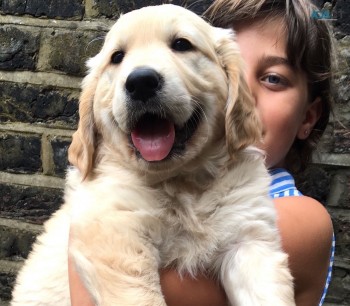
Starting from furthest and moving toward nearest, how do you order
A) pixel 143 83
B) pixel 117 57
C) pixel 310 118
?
1. pixel 310 118
2. pixel 117 57
3. pixel 143 83

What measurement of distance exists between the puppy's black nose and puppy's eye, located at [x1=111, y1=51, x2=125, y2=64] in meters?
0.27

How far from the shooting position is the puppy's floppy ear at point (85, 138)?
2.03 m

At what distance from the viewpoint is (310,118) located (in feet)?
8.59

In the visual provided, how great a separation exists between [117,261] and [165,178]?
0.38 m

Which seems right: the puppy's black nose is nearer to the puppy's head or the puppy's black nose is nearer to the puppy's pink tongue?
the puppy's head

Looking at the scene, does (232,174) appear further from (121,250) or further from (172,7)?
(172,7)

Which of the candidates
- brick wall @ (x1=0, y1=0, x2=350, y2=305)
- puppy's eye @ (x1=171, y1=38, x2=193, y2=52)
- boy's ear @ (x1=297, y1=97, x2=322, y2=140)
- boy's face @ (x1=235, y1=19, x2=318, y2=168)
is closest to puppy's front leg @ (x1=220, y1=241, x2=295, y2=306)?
boy's face @ (x1=235, y1=19, x2=318, y2=168)

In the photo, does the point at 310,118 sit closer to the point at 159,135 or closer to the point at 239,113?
the point at 239,113

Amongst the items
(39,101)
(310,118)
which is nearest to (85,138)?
(310,118)

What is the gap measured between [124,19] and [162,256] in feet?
3.08

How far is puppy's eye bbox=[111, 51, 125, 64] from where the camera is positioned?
197cm

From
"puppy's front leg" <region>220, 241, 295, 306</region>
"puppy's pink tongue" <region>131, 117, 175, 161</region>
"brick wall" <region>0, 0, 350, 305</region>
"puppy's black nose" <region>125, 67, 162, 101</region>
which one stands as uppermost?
"puppy's black nose" <region>125, 67, 162, 101</region>

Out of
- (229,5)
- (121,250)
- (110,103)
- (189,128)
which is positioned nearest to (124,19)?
(110,103)

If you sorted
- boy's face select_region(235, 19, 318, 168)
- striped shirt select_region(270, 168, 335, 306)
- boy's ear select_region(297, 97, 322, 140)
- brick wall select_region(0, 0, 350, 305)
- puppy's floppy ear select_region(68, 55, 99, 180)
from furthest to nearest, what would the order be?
brick wall select_region(0, 0, 350, 305) → boy's ear select_region(297, 97, 322, 140) → boy's face select_region(235, 19, 318, 168) → striped shirt select_region(270, 168, 335, 306) → puppy's floppy ear select_region(68, 55, 99, 180)
